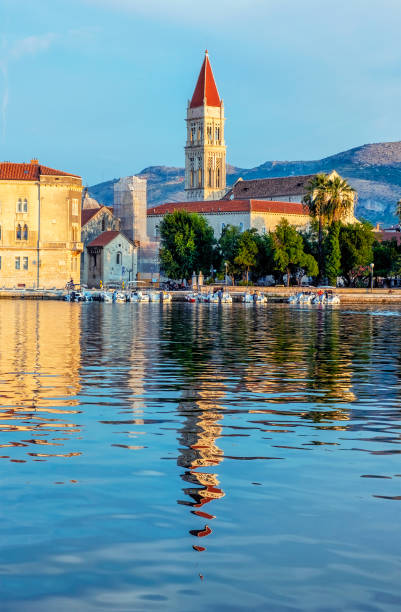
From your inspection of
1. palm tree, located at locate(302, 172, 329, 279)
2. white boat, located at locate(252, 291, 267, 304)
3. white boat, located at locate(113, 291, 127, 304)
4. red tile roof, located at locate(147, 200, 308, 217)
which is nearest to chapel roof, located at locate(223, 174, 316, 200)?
red tile roof, located at locate(147, 200, 308, 217)

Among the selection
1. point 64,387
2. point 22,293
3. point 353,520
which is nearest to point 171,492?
point 353,520

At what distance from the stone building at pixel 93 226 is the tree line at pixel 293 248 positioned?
17.5 meters

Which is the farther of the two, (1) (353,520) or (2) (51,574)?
(1) (353,520)

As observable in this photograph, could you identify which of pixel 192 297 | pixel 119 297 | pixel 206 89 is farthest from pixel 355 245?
pixel 206 89

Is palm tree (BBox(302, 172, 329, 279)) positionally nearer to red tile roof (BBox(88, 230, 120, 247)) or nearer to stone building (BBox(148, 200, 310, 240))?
stone building (BBox(148, 200, 310, 240))

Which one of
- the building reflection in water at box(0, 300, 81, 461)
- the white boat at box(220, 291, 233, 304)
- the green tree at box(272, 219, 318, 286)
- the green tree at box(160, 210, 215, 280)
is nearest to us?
the building reflection in water at box(0, 300, 81, 461)

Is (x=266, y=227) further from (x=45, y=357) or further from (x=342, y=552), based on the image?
(x=342, y=552)

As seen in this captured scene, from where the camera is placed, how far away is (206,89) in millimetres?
161250

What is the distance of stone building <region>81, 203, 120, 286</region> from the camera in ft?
388

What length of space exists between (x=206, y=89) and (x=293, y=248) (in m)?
73.4

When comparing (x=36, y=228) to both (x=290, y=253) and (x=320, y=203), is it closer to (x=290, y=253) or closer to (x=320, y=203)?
(x=290, y=253)

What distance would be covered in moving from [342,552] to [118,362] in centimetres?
1708

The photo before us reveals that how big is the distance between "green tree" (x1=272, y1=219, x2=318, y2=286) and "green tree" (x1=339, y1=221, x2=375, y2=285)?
3890 millimetres

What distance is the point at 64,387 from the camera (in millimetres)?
18078
